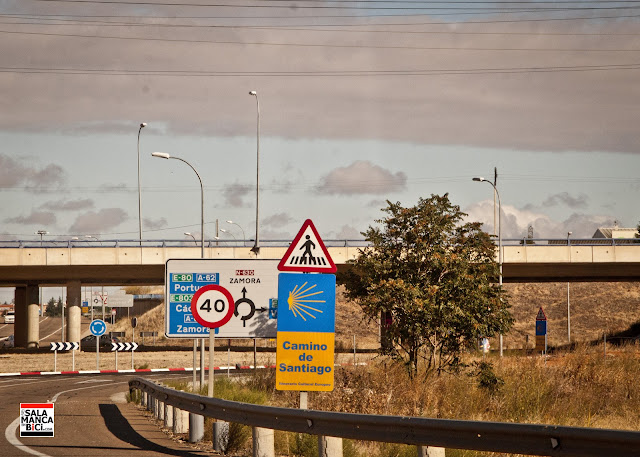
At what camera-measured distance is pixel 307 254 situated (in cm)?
1074

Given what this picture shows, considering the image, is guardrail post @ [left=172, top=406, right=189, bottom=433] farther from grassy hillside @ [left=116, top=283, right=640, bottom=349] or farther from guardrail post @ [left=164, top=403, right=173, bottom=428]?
grassy hillside @ [left=116, top=283, right=640, bottom=349]

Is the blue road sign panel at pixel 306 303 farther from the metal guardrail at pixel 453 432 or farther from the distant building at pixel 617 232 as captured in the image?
the distant building at pixel 617 232

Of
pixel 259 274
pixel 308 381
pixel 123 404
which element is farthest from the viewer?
pixel 123 404

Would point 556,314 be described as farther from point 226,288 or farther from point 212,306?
point 212,306

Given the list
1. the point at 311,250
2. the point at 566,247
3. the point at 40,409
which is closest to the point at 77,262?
the point at 566,247

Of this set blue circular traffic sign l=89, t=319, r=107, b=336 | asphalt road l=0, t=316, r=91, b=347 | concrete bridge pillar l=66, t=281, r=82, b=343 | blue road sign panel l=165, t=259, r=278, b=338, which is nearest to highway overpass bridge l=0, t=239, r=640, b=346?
concrete bridge pillar l=66, t=281, r=82, b=343

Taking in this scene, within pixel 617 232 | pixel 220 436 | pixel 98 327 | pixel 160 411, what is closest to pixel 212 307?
pixel 220 436

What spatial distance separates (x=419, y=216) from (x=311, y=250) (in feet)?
50.6

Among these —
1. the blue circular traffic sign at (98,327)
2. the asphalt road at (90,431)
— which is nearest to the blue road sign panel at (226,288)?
the asphalt road at (90,431)

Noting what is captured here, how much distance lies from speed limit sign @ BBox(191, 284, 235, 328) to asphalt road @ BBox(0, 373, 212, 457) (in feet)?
6.83

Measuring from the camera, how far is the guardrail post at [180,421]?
14758mm

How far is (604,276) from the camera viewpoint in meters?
62.8

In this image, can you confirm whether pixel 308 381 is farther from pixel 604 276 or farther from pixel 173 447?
pixel 604 276

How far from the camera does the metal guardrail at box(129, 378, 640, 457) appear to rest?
259 inches
